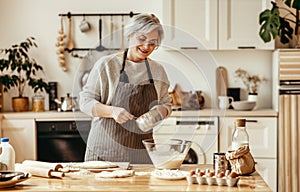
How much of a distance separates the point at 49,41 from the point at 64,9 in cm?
33

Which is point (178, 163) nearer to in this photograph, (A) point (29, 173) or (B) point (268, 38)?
(A) point (29, 173)

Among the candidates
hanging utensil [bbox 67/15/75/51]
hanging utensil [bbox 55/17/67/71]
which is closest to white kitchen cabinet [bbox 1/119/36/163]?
hanging utensil [bbox 55/17/67/71]

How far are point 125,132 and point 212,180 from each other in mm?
836

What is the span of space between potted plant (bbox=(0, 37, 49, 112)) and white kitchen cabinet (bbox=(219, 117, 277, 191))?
1.65 m

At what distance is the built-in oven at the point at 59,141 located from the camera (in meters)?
4.98

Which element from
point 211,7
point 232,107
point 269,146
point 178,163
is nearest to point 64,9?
point 211,7

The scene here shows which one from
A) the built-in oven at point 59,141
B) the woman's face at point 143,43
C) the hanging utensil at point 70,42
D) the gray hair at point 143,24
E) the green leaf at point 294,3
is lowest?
the built-in oven at point 59,141

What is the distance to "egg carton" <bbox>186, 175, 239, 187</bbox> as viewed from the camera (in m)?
2.51

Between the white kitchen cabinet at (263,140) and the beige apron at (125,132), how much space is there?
1.76 m

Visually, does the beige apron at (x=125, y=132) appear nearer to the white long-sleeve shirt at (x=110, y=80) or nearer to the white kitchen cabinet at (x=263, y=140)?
the white long-sleeve shirt at (x=110, y=80)

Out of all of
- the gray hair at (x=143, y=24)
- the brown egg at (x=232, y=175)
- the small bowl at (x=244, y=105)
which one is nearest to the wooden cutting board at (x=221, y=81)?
the small bowl at (x=244, y=105)

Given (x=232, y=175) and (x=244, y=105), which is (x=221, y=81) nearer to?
(x=244, y=105)

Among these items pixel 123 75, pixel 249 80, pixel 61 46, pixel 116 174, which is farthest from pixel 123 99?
pixel 249 80

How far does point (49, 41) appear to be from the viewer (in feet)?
17.8
